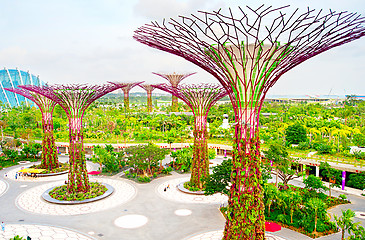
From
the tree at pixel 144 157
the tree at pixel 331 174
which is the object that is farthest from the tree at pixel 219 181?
the tree at pixel 144 157

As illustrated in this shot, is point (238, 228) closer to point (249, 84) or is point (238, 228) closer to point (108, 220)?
point (249, 84)

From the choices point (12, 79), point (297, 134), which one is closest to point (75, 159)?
point (297, 134)

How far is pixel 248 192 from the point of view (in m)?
9.73

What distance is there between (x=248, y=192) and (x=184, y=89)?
1098 cm

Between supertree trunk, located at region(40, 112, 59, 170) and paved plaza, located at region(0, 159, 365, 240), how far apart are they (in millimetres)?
3795

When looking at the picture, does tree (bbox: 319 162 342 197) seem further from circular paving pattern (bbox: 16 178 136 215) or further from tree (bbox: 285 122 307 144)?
circular paving pattern (bbox: 16 178 136 215)

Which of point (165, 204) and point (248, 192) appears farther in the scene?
point (165, 204)

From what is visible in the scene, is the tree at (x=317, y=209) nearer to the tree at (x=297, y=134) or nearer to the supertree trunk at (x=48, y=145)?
the tree at (x=297, y=134)

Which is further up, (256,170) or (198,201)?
(256,170)

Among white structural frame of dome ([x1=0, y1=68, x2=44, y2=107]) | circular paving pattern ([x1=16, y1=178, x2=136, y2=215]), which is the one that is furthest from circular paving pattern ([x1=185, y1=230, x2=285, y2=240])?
white structural frame of dome ([x1=0, y1=68, x2=44, y2=107])

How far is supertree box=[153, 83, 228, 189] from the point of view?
62.2 feet

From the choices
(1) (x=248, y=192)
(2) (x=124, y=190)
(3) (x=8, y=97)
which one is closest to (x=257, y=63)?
(1) (x=248, y=192)

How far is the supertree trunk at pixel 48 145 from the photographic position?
24.8 metres

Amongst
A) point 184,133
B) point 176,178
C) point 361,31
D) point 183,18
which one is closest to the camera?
point 183,18
